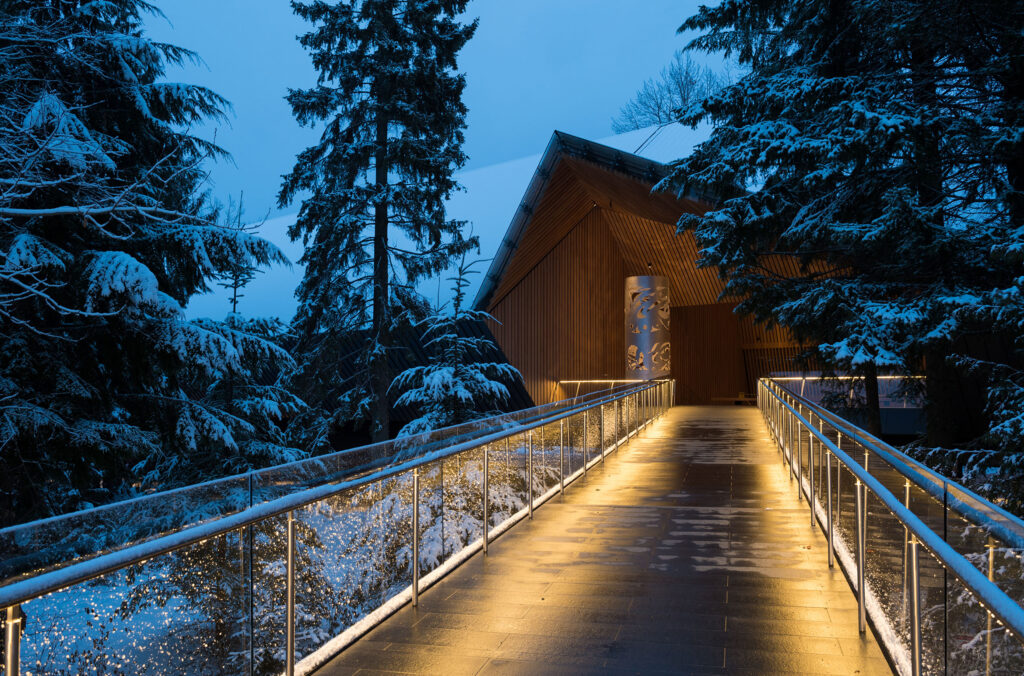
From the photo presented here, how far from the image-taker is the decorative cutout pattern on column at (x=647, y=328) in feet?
97.5

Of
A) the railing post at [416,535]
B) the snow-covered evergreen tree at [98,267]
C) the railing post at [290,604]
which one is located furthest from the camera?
the snow-covered evergreen tree at [98,267]

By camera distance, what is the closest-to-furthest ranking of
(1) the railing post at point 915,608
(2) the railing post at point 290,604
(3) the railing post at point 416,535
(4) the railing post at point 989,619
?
1. (4) the railing post at point 989,619
2. (1) the railing post at point 915,608
3. (2) the railing post at point 290,604
4. (3) the railing post at point 416,535

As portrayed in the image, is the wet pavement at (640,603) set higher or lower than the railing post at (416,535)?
lower

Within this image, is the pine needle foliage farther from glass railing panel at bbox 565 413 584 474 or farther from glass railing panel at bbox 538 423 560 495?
glass railing panel at bbox 538 423 560 495

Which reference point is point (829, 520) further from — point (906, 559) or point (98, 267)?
point (98, 267)

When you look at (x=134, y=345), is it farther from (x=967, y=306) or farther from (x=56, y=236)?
(x=967, y=306)

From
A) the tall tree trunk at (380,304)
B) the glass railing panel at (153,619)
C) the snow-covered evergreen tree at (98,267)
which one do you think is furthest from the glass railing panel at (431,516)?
the tall tree trunk at (380,304)

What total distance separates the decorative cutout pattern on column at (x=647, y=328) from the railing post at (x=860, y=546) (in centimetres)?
2529

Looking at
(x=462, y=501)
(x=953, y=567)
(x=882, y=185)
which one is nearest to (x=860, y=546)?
(x=953, y=567)

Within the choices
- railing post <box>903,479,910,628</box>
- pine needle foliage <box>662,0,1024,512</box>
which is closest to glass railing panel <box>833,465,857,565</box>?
railing post <box>903,479,910,628</box>

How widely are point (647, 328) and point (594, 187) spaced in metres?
5.42

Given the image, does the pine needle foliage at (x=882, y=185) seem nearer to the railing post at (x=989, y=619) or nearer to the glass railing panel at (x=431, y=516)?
the glass railing panel at (x=431, y=516)

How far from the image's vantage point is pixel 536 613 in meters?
4.64

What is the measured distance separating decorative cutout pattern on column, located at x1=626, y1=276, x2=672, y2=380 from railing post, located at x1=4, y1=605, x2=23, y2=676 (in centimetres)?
2809
